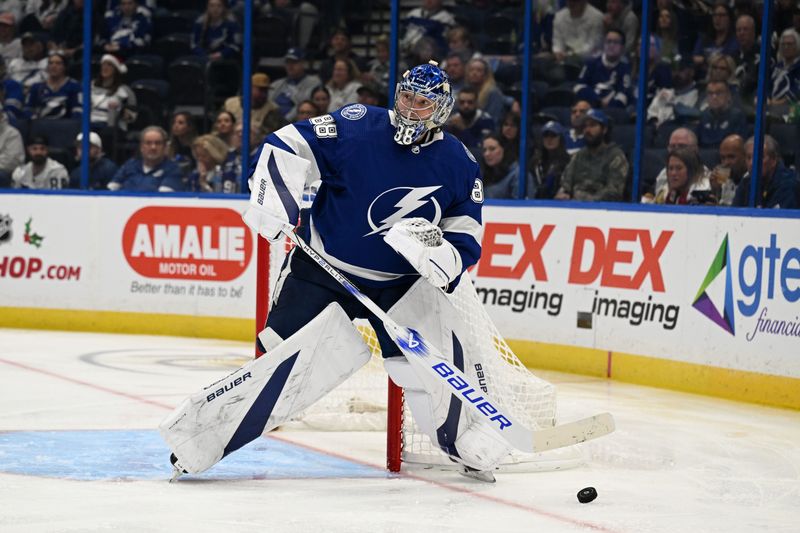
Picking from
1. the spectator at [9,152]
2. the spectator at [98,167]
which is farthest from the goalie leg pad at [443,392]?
the spectator at [9,152]

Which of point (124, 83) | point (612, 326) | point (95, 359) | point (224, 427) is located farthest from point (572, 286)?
point (124, 83)

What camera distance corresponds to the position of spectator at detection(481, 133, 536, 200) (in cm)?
746

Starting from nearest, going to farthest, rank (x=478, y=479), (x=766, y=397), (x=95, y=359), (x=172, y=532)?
(x=172, y=532) → (x=478, y=479) → (x=766, y=397) → (x=95, y=359)

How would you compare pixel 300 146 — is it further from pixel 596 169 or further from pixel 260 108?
pixel 260 108

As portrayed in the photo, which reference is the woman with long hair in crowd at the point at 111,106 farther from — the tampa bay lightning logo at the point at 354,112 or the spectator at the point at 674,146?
the tampa bay lightning logo at the point at 354,112

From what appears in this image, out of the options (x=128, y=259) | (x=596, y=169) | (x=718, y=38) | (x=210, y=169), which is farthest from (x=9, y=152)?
(x=718, y=38)

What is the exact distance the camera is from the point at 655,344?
638 cm

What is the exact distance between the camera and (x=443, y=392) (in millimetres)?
3955

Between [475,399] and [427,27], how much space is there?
4.98 meters

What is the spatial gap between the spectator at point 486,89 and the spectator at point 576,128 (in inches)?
17.8

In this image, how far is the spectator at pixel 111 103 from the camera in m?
8.76

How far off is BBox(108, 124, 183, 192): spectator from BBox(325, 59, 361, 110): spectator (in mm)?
1129

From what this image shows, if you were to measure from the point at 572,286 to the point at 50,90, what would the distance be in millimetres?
4320

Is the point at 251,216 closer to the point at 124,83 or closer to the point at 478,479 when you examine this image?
the point at 478,479
